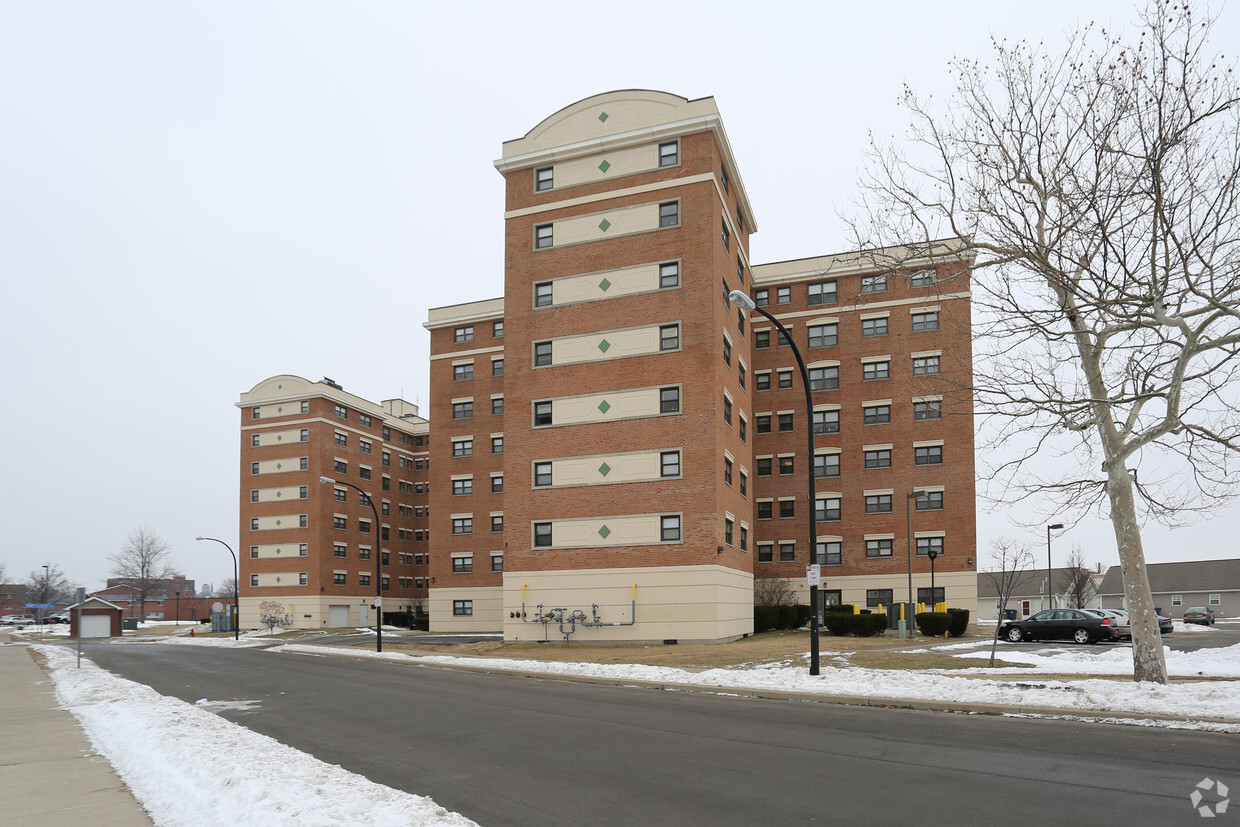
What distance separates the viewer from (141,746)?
11.6 m

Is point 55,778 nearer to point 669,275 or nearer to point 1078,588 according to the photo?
point 669,275

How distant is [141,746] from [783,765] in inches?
340

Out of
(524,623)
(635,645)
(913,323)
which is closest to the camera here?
(635,645)

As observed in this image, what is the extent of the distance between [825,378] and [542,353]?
69.2ft

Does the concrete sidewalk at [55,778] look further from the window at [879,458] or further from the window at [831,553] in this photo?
the window at [879,458]

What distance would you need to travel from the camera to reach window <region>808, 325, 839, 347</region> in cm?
5366

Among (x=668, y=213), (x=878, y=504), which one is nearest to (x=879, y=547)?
(x=878, y=504)

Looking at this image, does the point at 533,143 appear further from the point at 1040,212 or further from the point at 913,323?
the point at 1040,212

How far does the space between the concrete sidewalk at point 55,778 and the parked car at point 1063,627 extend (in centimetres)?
3402

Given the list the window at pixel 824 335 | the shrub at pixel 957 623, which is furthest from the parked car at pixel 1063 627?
the window at pixel 824 335

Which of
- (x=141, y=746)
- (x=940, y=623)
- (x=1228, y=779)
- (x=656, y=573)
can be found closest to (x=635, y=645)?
(x=656, y=573)

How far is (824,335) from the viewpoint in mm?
53969
